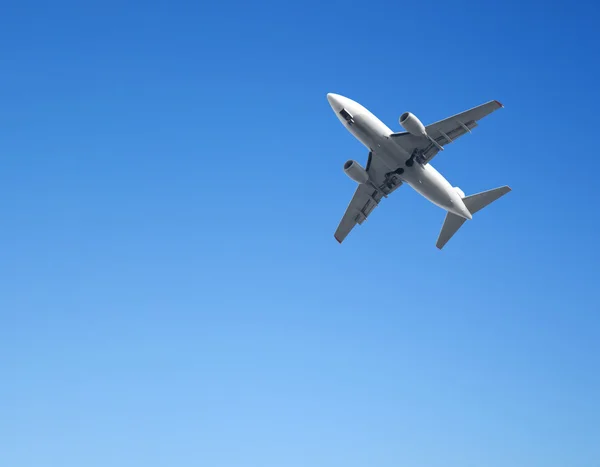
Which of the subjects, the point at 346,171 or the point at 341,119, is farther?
the point at 346,171

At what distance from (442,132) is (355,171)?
32.9 feet

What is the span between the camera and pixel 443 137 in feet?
227

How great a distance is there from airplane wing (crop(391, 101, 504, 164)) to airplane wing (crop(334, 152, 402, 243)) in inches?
176

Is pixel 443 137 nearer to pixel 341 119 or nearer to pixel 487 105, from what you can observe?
pixel 487 105

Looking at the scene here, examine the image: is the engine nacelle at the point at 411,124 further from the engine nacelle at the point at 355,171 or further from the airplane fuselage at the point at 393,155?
the engine nacelle at the point at 355,171

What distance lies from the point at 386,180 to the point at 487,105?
1356 centimetres

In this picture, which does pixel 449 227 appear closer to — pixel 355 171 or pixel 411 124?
pixel 355 171

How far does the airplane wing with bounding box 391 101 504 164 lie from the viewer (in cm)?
6700

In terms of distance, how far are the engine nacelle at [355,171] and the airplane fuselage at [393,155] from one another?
334cm

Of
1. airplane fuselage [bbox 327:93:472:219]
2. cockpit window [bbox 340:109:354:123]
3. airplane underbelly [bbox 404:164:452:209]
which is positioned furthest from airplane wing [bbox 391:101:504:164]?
cockpit window [bbox 340:109:354:123]

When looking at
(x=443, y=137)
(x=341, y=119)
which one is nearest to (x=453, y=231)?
(x=443, y=137)

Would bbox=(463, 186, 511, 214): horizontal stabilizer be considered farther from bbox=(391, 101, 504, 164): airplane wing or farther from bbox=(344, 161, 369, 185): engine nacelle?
bbox=(344, 161, 369, 185): engine nacelle

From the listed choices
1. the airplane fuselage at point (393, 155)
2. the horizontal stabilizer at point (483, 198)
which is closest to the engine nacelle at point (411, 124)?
the airplane fuselage at point (393, 155)

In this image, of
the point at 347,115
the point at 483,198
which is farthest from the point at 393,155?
the point at 483,198
